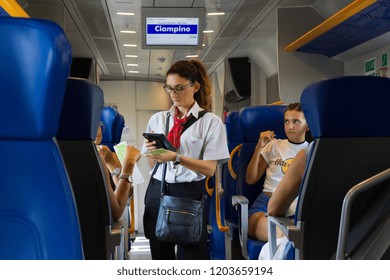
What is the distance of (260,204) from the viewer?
129 inches

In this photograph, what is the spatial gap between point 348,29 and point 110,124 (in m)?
2.69

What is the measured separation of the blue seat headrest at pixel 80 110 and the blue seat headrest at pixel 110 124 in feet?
6.41

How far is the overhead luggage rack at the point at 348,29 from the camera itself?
167 inches

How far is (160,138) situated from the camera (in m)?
2.38

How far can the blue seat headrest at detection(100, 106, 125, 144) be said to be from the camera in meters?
3.85

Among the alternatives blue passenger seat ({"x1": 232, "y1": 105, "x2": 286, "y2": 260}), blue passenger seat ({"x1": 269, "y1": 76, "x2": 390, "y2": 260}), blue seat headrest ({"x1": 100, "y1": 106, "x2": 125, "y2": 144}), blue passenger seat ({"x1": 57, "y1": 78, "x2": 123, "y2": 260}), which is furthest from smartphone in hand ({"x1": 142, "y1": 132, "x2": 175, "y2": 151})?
blue seat headrest ({"x1": 100, "y1": 106, "x2": 125, "y2": 144})

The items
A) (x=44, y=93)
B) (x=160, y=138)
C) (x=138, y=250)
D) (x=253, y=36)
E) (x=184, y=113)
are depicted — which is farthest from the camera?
(x=253, y=36)

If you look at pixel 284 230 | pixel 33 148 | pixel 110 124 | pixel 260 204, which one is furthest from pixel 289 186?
pixel 110 124

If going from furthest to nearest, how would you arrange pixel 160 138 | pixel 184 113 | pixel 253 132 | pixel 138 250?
pixel 138 250, pixel 253 132, pixel 184 113, pixel 160 138

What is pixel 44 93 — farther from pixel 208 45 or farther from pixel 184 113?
pixel 208 45

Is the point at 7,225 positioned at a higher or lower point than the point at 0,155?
lower

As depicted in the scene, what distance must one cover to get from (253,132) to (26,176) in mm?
2497

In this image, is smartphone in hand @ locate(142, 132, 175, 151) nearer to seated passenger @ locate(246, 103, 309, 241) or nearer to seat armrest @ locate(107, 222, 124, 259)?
seat armrest @ locate(107, 222, 124, 259)
